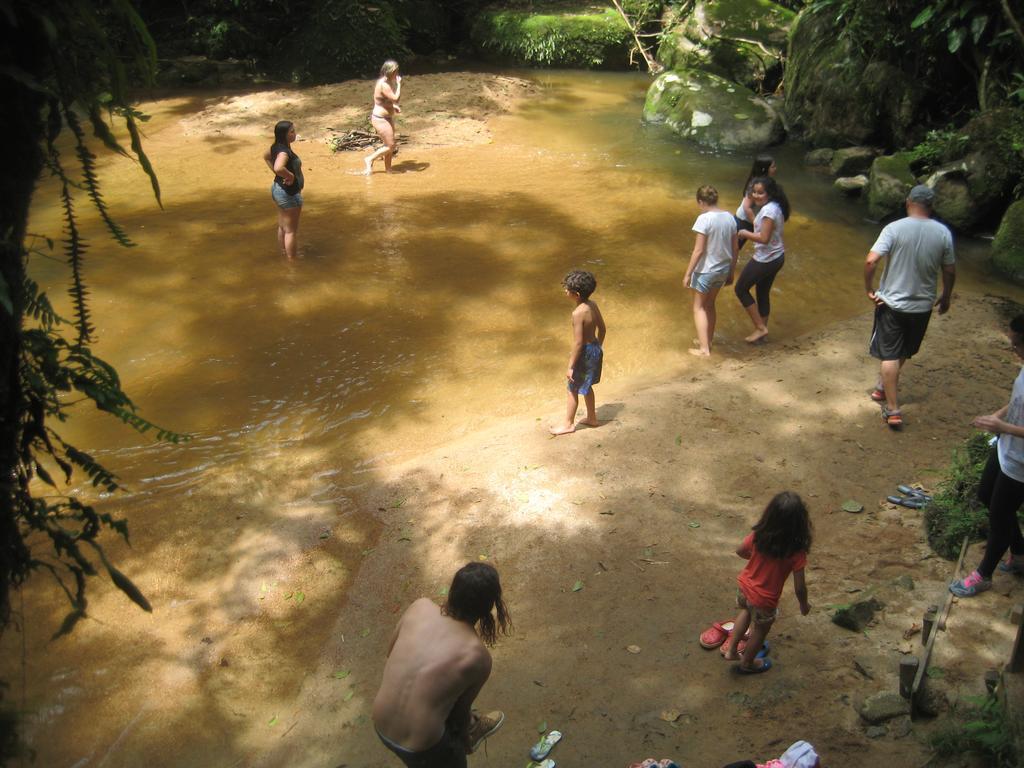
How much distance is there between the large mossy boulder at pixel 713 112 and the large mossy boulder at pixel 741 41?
1463mm

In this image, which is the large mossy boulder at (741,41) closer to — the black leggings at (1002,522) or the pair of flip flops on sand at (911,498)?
the pair of flip flops on sand at (911,498)

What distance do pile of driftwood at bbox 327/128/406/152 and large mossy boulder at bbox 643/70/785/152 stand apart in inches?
197

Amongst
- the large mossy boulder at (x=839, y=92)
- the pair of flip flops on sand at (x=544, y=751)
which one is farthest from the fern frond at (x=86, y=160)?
Result: the large mossy boulder at (x=839, y=92)

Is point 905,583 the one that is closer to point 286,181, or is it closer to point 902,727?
point 902,727

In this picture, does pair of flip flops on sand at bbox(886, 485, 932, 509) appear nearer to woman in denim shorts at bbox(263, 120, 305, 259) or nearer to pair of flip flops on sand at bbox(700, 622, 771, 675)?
pair of flip flops on sand at bbox(700, 622, 771, 675)

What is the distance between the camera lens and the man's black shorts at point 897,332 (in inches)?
265

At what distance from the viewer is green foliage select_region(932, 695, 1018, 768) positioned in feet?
11.1

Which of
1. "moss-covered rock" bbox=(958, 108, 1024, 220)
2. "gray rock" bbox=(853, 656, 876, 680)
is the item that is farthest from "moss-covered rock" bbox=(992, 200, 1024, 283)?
"gray rock" bbox=(853, 656, 876, 680)

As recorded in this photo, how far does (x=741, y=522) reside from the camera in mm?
5922

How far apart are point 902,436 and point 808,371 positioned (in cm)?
123

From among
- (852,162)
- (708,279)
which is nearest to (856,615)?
(708,279)

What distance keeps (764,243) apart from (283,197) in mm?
5270

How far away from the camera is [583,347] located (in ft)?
22.0

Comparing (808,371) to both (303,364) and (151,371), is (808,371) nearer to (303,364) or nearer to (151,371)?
(303,364)
